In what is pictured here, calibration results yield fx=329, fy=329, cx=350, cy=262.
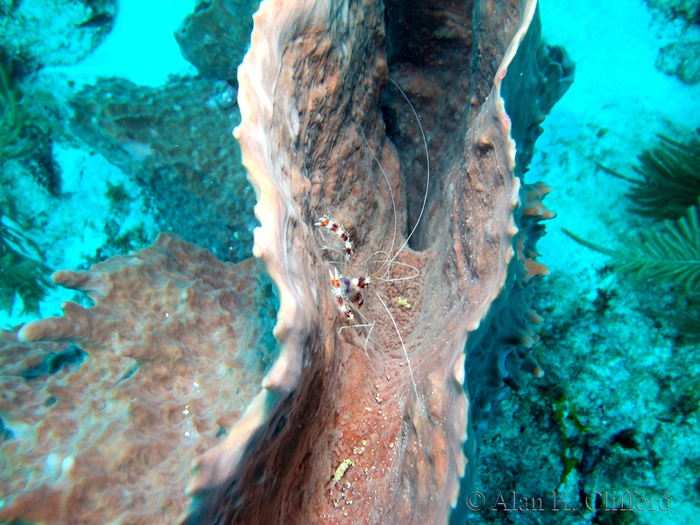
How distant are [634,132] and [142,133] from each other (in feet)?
24.0

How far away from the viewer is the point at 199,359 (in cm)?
248

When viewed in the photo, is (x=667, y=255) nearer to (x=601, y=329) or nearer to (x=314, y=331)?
(x=601, y=329)

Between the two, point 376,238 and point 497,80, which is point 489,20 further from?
point 376,238

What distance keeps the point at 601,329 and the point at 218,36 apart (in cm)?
692

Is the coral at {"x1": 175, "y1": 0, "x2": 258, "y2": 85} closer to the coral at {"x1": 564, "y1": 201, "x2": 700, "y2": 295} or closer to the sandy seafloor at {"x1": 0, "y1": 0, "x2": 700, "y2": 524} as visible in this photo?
the sandy seafloor at {"x1": 0, "y1": 0, "x2": 700, "y2": 524}

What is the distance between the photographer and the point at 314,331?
4.85 feet

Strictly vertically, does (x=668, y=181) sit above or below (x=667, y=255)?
above

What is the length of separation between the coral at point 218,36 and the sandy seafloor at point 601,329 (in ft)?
10.4

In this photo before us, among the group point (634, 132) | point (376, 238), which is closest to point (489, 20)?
point (376, 238)

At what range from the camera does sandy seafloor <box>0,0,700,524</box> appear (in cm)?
346

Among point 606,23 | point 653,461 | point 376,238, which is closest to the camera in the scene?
point 376,238

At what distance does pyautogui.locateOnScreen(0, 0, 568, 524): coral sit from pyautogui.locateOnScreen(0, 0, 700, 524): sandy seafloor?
139cm

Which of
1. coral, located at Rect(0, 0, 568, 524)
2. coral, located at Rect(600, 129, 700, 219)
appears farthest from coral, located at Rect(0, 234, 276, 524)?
coral, located at Rect(600, 129, 700, 219)

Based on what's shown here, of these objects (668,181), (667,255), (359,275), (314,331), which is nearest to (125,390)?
(314,331)
